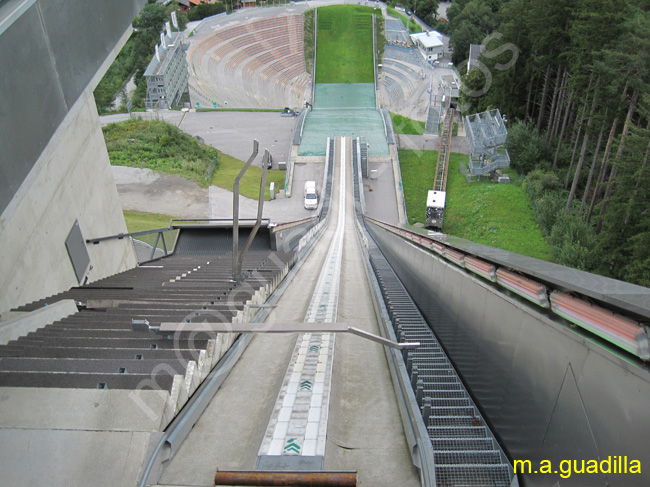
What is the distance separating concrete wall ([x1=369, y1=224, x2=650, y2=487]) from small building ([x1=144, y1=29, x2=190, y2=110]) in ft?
155

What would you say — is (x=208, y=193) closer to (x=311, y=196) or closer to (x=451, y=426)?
(x=311, y=196)

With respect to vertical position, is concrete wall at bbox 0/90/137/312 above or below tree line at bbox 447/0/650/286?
below

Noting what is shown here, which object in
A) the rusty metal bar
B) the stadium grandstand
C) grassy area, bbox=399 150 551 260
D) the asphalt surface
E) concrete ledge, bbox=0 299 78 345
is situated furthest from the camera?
the asphalt surface

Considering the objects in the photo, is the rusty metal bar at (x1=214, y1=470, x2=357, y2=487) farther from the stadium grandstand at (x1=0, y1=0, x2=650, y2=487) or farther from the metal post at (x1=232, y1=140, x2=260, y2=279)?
the metal post at (x1=232, y1=140, x2=260, y2=279)

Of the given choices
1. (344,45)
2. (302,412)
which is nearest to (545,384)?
(302,412)

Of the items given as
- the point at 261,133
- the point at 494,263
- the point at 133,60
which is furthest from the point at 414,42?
the point at 494,263

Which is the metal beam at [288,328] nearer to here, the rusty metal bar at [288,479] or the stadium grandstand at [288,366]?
the stadium grandstand at [288,366]

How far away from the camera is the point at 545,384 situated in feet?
9.08

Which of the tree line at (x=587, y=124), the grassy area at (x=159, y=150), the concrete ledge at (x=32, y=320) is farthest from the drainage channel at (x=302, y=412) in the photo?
the grassy area at (x=159, y=150)

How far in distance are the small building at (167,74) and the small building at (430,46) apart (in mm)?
29984

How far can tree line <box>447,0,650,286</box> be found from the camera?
16922mm

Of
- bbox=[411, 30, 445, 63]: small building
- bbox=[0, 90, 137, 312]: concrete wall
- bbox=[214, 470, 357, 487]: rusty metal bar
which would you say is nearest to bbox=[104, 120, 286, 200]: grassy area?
bbox=[0, 90, 137, 312]: concrete wall

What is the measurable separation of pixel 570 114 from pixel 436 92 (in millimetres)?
19790

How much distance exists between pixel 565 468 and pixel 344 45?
2479 inches
